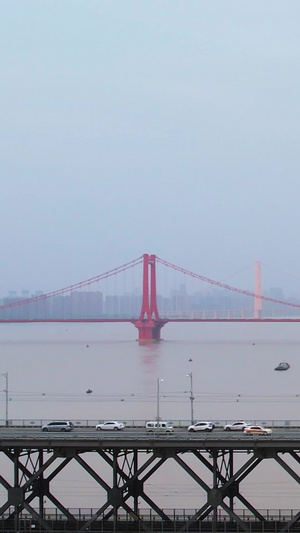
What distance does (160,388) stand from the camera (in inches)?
1639

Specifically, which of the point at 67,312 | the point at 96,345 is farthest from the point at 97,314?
the point at 96,345

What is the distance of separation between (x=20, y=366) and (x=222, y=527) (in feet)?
131

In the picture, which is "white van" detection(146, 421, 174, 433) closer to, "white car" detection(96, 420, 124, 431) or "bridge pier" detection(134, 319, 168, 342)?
"white car" detection(96, 420, 124, 431)

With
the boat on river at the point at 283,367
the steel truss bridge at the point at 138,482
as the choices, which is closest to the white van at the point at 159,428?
the steel truss bridge at the point at 138,482

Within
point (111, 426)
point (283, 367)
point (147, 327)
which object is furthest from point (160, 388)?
point (147, 327)

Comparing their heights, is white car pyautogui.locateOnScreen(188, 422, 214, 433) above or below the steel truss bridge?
above

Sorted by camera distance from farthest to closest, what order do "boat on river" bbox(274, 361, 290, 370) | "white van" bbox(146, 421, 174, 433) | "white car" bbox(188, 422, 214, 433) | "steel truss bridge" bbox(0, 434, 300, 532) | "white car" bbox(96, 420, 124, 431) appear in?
"boat on river" bbox(274, 361, 290, 370) → "white car" bbox(96, 420, 124, 431) → "white car" bbox(188, 422, 214, 433) → "white van" bbox(146, 421, 174, 433) → "steel truss bridge" bbox(0, 434, 300, 532)

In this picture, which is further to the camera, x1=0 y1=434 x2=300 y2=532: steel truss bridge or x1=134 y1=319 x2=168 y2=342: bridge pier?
x1=134 y1=319 x2=168 y2=342: bridge pier

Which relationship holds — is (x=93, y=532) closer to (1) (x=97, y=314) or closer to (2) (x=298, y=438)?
(2) (x=298, y=438)

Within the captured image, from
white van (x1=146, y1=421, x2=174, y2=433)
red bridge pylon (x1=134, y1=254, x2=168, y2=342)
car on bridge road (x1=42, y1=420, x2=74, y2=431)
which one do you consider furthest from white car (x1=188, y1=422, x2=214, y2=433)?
red bridge pylon (x1=134, y1=254, x2=168, y2=342)

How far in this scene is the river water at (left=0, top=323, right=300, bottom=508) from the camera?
20781 mm

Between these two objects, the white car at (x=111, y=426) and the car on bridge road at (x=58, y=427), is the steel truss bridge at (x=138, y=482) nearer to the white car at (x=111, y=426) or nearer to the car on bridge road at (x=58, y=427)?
the car on bridge road at (x=58, y=427)

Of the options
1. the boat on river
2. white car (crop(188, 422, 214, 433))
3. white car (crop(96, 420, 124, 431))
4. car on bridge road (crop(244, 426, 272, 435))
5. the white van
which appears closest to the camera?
car on bridge road (crop(244, 426, 272, 435))

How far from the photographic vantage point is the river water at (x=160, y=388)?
2078cm
